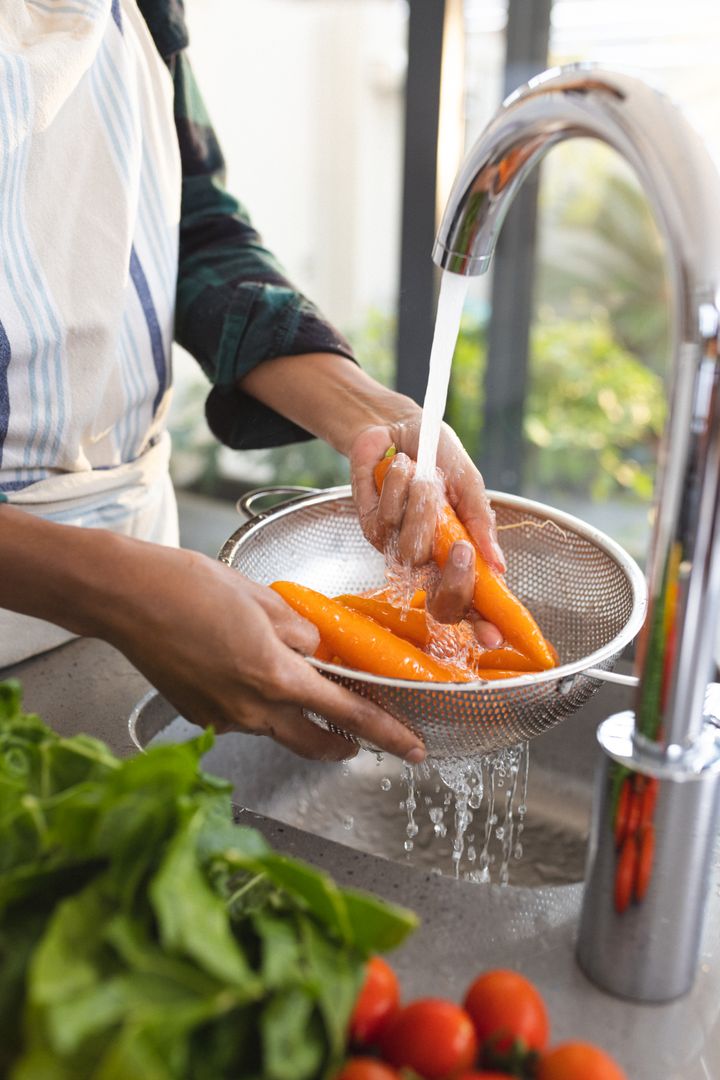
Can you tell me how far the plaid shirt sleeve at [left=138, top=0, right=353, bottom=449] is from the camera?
1118mm

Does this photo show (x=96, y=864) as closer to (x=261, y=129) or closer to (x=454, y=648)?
(x=454, y=648)

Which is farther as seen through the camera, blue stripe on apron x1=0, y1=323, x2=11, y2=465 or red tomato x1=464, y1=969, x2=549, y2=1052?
blue stripe on apron x1=0, y1=323, x2=11, y2=465

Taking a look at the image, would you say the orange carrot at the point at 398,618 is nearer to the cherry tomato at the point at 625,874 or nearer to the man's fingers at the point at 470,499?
the man's fingers at the point at 470,499

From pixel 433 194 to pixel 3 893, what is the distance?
2207mm

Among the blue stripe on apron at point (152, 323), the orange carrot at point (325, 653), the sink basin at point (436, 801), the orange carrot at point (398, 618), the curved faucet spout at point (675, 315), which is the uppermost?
the curved faucet spout at point (675, 315)

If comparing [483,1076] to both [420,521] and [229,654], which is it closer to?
[229,654]

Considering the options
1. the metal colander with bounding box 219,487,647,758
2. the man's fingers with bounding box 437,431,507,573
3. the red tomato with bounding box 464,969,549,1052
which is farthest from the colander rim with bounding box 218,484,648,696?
the red tomato with bounding box 464,969,549,1052

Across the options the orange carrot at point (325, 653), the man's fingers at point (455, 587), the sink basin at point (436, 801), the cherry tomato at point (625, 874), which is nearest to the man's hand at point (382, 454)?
the man's fingers at point (455, 587)

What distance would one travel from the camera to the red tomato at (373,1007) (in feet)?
1.71

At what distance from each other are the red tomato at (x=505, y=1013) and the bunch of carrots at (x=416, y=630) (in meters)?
0.34

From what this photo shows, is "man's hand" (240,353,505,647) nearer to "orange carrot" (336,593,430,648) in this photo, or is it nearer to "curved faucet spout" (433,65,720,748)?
"orange carrot" (336,593,430,648)

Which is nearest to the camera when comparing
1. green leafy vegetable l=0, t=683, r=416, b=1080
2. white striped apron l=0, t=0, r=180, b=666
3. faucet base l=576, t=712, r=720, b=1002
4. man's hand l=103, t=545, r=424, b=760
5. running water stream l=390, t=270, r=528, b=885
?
green leafy vegetable l=0, t=683, r=416, b=1080

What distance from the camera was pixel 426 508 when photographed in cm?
94

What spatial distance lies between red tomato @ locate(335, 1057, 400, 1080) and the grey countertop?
153 mm
